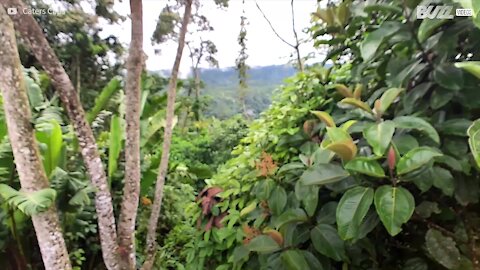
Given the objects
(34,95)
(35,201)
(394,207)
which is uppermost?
(34,95)

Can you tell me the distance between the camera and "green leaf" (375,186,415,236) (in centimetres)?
80

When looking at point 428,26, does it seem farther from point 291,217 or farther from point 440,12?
point 291,217

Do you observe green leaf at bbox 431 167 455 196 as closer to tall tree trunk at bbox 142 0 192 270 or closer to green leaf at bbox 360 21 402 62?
green leaf at bbox 360 21 402 62

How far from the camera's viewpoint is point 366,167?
859 millimetres

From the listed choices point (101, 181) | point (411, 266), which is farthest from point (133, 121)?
point (411, 266)

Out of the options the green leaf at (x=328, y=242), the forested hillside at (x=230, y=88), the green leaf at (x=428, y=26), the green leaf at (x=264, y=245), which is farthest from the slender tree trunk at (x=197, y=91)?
the green leaf at (x=428, y=26)

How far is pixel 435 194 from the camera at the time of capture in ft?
3.30

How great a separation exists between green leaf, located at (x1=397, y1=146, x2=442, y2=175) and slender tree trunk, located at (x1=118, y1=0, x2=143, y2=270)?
124 centimetres

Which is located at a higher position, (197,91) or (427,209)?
(427,209)

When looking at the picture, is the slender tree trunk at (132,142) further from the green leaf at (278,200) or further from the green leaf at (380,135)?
the green leaf at (380,135)

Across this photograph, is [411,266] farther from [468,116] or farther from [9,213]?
[9,213]

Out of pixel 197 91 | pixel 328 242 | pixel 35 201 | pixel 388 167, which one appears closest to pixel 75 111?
pixel 35 201

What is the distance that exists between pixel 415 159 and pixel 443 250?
259 mm

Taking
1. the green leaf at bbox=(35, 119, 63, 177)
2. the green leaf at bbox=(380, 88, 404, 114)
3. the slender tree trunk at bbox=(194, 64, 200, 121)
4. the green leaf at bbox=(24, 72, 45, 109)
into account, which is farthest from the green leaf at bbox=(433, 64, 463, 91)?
the slender tree trunk at bbox=(194, 64, 200, 121)
